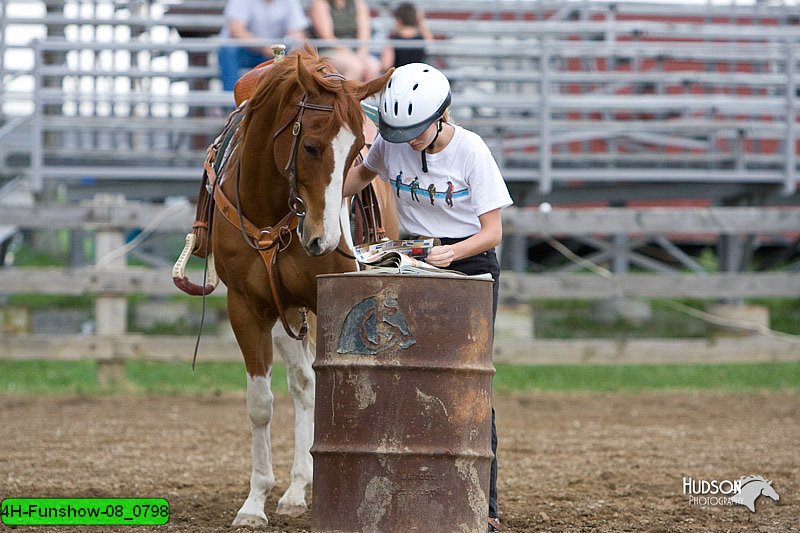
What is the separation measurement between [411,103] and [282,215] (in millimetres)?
1046

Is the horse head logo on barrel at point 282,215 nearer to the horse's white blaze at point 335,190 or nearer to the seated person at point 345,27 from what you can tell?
the horse's white blaze at point 335,190

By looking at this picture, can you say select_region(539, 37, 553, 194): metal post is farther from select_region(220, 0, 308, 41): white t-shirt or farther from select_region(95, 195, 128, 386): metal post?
select_region(95, 195, 128, 386): metal post

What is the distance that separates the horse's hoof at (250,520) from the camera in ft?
18.5

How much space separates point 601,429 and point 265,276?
3858 mm

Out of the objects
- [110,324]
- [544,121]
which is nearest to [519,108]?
[544,121]

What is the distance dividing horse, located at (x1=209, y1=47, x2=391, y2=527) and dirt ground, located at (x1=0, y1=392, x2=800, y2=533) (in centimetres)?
51

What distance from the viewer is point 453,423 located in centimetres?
451

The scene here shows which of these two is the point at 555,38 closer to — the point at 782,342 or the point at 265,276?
the point at 782,342

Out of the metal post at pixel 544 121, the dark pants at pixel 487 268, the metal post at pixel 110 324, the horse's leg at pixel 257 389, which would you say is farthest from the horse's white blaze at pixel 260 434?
the metal post at pixel 544 121

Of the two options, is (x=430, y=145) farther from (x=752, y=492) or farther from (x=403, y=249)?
(x=752, y=492)

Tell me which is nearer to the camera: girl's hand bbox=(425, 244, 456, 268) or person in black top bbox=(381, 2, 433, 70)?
girl's hand bbox=(425, 244, 456, 268)

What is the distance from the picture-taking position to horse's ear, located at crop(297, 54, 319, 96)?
514 cm

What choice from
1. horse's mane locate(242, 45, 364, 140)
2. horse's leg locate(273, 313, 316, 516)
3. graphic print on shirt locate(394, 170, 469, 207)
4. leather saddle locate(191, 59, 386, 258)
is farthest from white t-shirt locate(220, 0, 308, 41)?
graphic print on shirt locate(394, 170, 469, 207)

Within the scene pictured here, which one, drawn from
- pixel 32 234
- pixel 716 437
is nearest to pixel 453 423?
pixel 716 437
